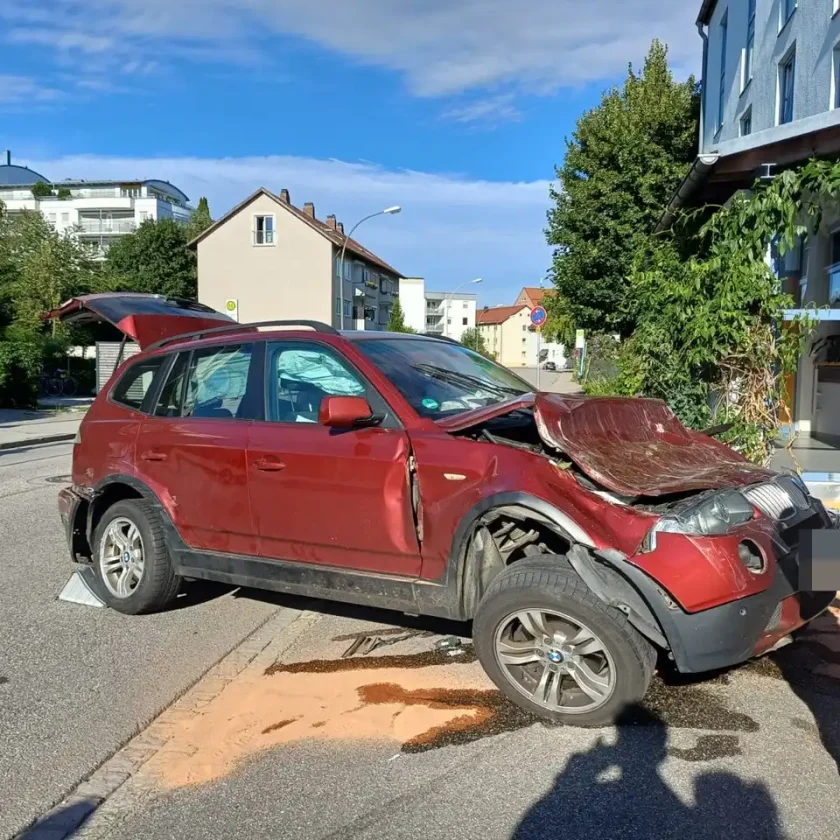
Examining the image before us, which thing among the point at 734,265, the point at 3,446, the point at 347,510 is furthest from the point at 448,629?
the point at 3,446

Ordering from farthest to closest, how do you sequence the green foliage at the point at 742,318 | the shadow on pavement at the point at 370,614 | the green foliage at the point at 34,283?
the green foliage at the point at 34,283 < the green foliage at the point at 742,318 < the shadow on pavement at the point at 370,614

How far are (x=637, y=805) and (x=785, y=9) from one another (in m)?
22.6

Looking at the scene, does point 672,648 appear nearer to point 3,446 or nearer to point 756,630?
point 756,630

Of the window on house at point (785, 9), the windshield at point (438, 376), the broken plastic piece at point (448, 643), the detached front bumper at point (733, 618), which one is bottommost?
the broken plastic piece at point (448, 643)

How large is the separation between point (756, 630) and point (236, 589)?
149 inches

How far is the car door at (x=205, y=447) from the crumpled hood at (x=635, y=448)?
183 cm

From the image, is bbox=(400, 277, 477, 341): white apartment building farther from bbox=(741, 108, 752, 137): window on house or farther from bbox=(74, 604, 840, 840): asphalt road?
Result: bbox=(74, 604, 840, 840): asphalt road

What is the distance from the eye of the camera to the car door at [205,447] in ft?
15.0

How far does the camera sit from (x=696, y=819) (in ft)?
9.31

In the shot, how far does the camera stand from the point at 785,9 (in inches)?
796

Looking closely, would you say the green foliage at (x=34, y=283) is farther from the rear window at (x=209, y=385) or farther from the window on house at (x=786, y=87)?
the window on house at (x=786, y=87)

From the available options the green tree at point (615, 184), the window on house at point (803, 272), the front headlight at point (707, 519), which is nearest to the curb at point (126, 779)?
the front headlight at point (707, 519)

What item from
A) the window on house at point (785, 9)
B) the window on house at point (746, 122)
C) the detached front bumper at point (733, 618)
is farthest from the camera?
the window on house at point (746, 122)

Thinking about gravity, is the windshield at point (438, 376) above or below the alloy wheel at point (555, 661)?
above
